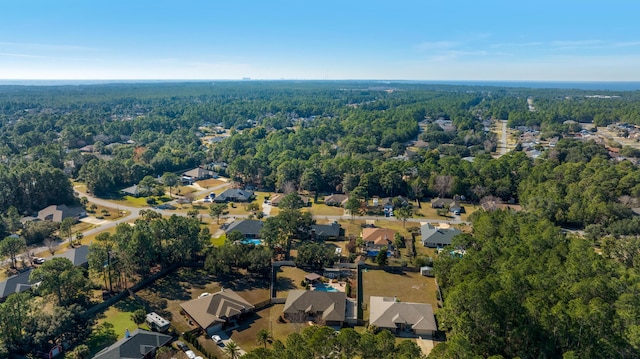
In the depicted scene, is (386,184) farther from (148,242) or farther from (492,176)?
(148,242)

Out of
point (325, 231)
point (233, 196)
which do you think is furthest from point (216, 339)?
point (233, 196)

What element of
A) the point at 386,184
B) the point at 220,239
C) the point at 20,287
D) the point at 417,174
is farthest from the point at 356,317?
the point at 417,174

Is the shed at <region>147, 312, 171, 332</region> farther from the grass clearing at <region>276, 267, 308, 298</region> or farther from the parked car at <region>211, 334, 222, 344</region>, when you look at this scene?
the grass clearing at <region>276, 267, 308, 298</region>

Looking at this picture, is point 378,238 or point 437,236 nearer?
point 378,238

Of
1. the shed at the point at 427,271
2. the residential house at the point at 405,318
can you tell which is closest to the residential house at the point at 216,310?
the residential house at the point at 405,318

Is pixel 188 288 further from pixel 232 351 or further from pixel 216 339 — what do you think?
pixel 232 351

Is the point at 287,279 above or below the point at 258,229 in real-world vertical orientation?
below

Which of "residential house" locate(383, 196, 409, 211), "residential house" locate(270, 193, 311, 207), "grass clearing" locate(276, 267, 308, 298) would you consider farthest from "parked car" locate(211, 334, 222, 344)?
"residential house" locate(383, 196, 409, 211)
